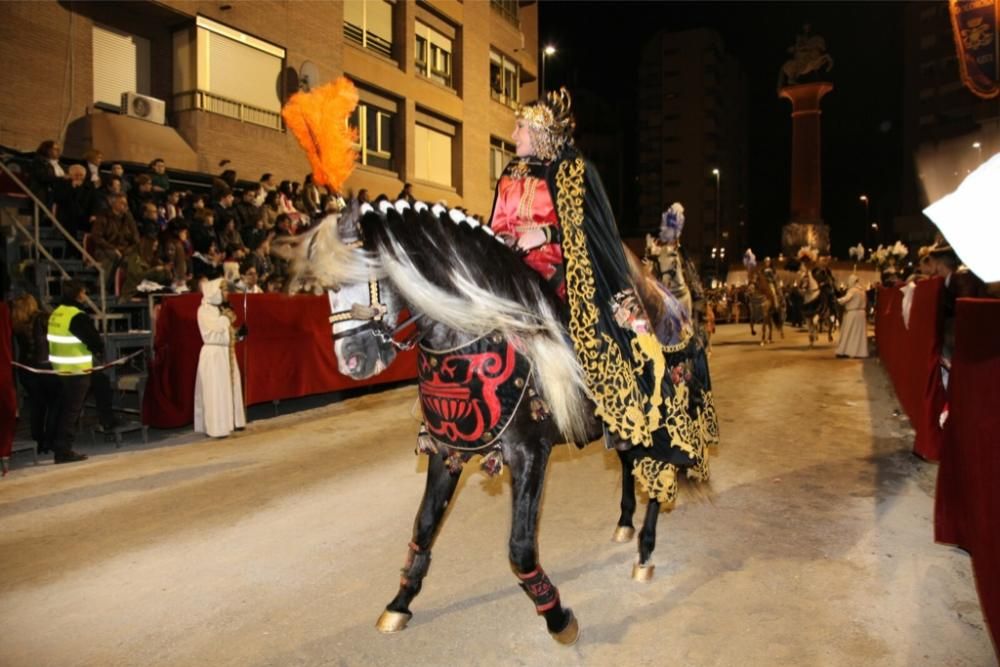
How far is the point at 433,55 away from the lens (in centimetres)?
2655

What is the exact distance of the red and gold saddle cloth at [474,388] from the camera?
3.19 metres

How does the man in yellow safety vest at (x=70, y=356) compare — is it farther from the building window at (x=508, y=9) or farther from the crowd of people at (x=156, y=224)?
the building window at (x=508, y=9)

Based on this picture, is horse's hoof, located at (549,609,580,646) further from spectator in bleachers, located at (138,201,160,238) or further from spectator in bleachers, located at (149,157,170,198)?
spectator in bleachers, located at (149,157,170,198)

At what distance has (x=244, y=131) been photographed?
17344 millimetres

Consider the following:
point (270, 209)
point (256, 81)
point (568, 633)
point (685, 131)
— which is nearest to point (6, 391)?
point (568, 633)

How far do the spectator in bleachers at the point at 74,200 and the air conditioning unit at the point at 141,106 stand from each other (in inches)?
197

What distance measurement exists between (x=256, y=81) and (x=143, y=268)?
384 inches

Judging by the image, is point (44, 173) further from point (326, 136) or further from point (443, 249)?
point (443, 249)

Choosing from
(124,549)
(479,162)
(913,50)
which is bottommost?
(124,549)

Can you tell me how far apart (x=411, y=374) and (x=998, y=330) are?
11.3 meters

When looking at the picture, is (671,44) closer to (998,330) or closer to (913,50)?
(913,50)

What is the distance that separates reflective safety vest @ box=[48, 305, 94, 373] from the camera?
308 inches

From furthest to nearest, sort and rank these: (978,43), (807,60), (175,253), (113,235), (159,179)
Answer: (807,60) → (978,43) → (159,179) → (175,253) → (113,235)

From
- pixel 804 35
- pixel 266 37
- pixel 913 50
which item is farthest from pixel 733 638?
pixel 913 50
